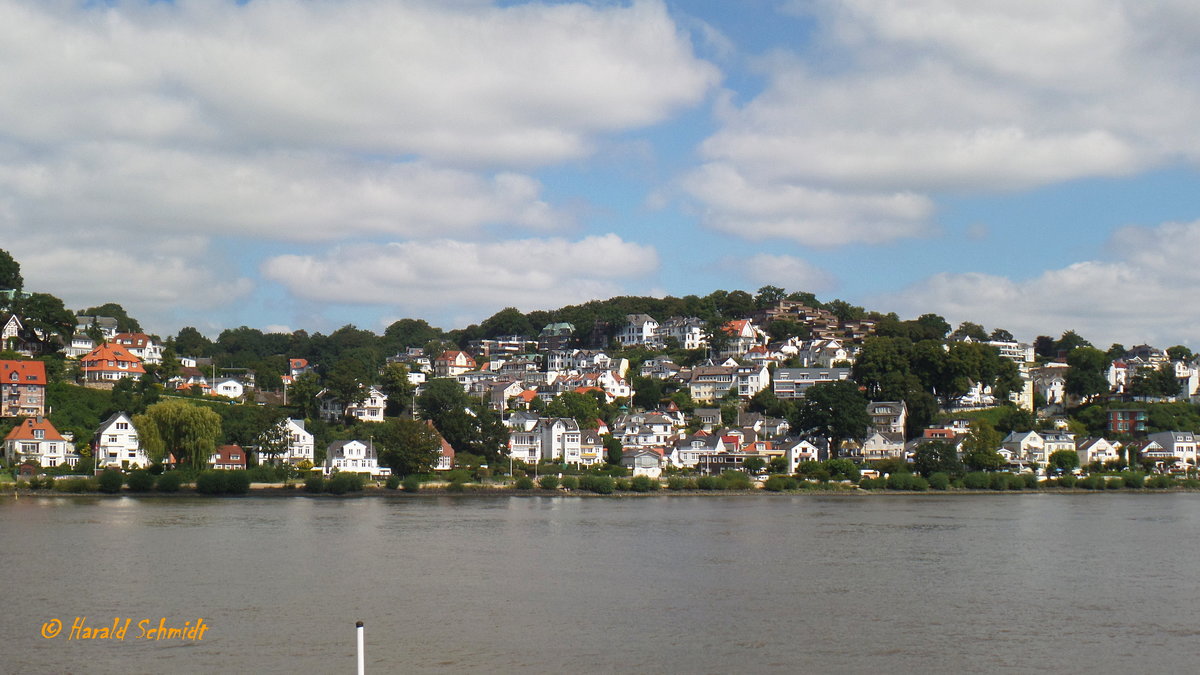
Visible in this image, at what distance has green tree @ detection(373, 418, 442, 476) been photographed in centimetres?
5578

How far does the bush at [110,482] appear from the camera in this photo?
162ft

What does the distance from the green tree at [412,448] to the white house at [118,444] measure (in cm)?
1247

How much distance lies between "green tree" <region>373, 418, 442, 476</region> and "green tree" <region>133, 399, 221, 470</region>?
30.1 feet

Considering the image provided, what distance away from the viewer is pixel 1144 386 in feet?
272

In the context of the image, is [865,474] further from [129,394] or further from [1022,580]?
[129,394]

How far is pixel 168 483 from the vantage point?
164 feet

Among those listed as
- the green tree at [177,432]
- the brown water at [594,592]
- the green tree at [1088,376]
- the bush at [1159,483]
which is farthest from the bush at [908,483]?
the green tree at [177,432]

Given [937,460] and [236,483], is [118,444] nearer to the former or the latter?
[236,483]

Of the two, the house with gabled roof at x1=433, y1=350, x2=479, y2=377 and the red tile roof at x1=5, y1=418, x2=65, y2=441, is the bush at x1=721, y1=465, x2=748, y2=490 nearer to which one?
the red tile roof at x1=5, y1=418, x2=65, y2=441

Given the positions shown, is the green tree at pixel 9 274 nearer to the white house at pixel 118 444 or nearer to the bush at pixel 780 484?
the white house at pixel 118 444

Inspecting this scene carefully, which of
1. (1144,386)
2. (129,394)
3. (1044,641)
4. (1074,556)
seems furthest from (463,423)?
(1144,386)

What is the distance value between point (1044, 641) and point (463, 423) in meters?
45.4

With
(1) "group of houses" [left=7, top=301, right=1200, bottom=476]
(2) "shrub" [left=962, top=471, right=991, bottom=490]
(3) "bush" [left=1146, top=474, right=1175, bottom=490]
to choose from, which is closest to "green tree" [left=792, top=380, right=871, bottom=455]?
(1) "group of houses" [left=7, top=301, right=1200, bottom=476]

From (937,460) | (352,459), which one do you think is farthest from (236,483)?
(937,460)
